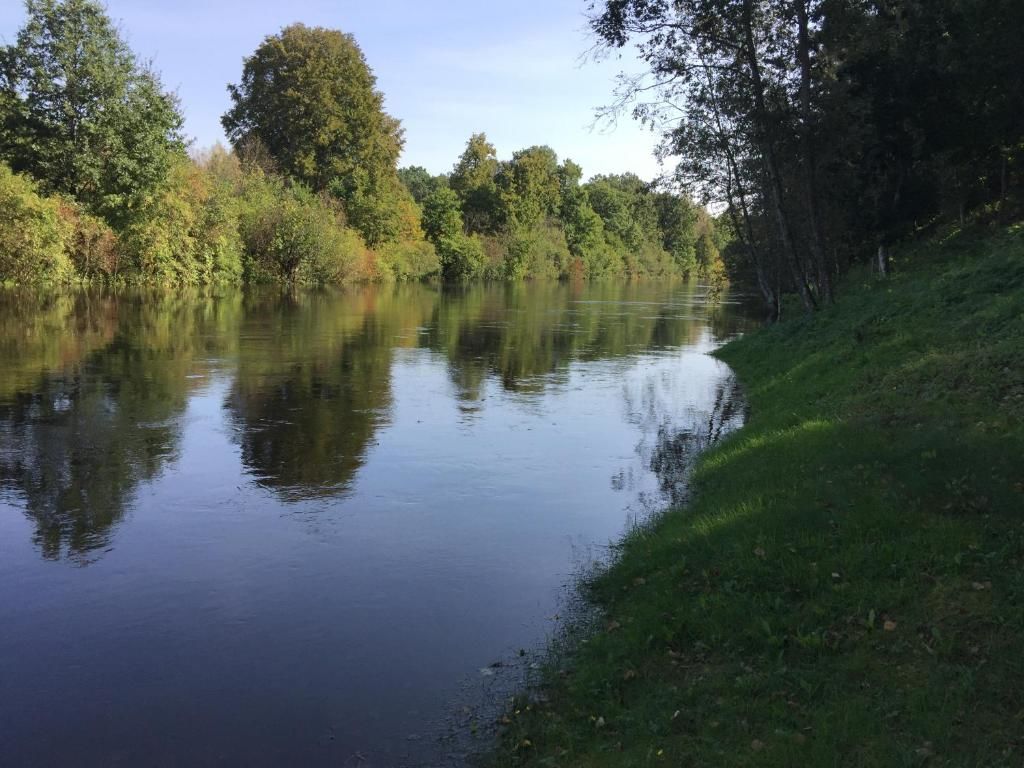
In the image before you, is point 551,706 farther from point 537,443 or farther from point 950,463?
point 537,443

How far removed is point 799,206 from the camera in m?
27.6

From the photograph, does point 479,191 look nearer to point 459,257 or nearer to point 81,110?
point 459,257

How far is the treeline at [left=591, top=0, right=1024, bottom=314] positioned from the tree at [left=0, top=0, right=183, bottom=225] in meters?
32.6

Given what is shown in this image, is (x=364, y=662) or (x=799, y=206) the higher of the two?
(x=799, y=206)

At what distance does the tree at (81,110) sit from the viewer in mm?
43281

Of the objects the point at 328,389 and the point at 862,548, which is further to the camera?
the point at 328,389

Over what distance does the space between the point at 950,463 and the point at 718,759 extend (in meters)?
4.92

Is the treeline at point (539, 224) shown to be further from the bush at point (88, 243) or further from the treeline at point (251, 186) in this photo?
the bush at point (88, 243)

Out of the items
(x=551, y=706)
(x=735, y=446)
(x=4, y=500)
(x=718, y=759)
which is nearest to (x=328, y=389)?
(x=4, y=500)

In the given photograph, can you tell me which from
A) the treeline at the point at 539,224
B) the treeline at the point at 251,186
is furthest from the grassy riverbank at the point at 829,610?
the treeline at the point at 539,224

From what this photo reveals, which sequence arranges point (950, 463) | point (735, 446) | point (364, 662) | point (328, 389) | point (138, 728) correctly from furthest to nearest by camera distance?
point (328, 389)
point (735, 446)
point (950, 463)
point (364, 662)
point (138, 728)

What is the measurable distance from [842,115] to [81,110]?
40.5 meters

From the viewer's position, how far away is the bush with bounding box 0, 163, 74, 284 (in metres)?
38.0

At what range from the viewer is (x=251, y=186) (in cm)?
6356
